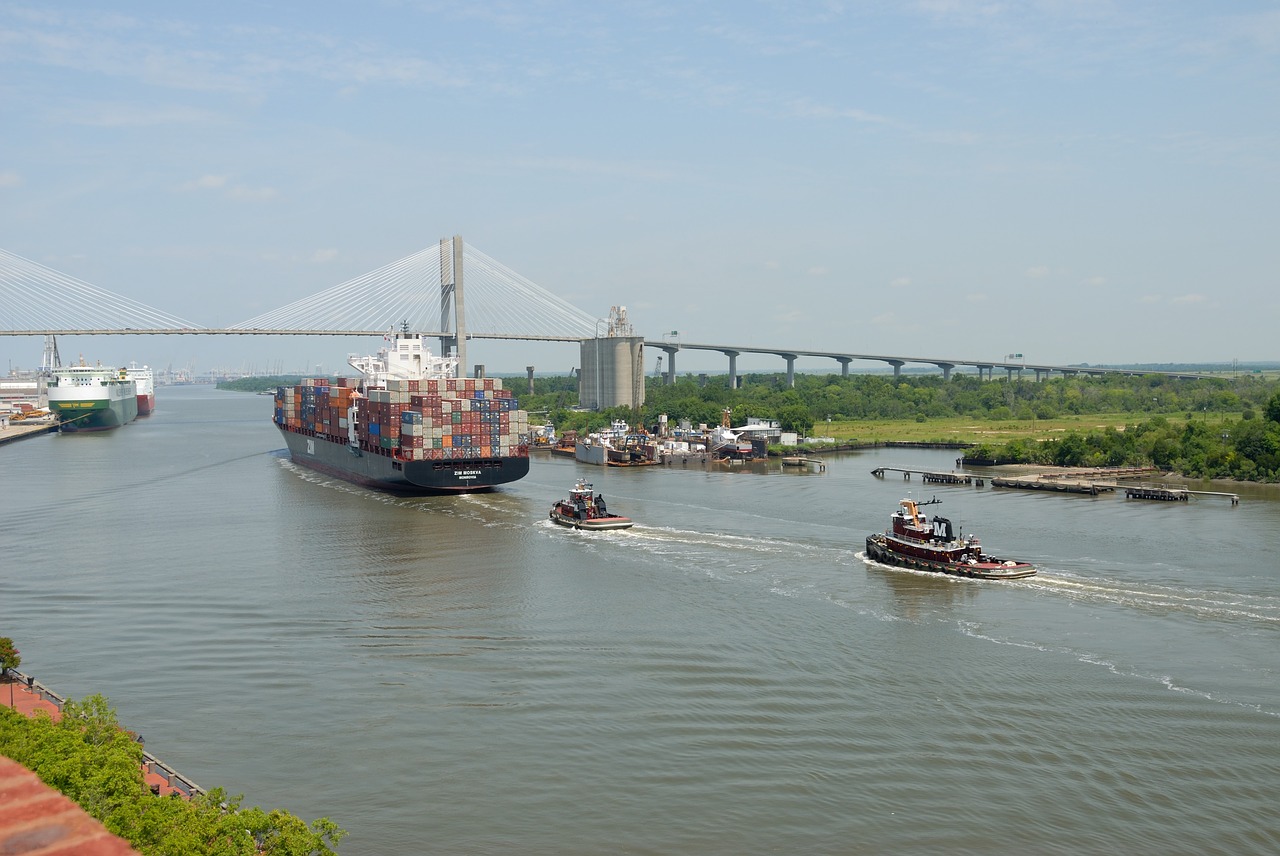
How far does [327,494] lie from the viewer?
47688mm

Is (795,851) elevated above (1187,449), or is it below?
below

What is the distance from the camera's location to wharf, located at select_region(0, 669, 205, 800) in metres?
14.0

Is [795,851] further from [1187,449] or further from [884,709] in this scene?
[1187,449]

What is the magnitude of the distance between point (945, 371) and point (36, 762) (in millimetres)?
138948

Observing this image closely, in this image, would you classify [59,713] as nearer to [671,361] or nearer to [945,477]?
[945,477]

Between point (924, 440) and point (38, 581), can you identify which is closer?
point (38, 581)

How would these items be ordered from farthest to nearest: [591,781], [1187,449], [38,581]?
[1187,449] < [38,581] < [591,781]

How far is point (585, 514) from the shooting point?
37.2 metres

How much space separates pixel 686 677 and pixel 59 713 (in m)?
10.5

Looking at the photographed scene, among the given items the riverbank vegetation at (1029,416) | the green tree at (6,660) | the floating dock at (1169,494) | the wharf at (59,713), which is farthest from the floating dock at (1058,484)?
the green tree at (6,660)

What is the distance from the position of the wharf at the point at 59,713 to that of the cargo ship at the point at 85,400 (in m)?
79.5

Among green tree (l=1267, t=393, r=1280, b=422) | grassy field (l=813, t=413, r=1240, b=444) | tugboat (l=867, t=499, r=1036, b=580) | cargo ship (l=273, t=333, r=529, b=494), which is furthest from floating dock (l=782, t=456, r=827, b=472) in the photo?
tugboat (l=867, t=499, r=1036, b=580)

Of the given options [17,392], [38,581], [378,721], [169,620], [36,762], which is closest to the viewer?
[36,762]

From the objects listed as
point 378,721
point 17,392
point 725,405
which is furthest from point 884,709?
point 17,392
